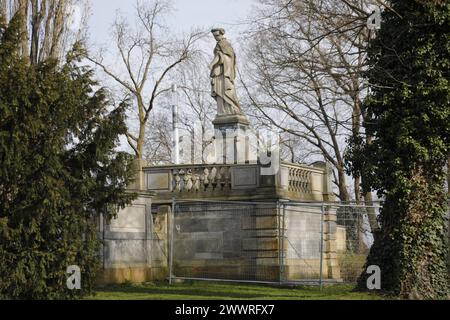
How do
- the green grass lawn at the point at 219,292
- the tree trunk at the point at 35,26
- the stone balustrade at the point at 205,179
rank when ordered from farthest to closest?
the tree trunk at the point at 35,26 < the stone balustrade at the point at 205,179 < the green grass lawn at the point at 219,292

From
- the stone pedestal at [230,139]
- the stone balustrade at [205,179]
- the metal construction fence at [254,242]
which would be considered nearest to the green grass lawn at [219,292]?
the metal construction fence at [254,242]

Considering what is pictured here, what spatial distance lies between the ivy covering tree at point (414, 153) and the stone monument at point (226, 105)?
9748 mm

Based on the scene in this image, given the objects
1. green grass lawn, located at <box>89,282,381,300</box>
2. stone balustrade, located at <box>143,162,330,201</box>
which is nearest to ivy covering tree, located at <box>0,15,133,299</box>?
green grass lawn, located at <box>89,282,381,300</box>

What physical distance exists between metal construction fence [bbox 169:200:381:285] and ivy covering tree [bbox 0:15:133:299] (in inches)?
304

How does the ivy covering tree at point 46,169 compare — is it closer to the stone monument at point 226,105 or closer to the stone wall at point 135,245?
the stone wall at point 135,245

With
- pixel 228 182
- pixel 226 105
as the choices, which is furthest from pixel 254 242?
pixel 226 105

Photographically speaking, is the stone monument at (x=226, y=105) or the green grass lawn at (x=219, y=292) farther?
the stone monument at (x=226, y=105)

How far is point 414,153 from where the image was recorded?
17078mm

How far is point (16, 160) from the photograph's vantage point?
46.2ft

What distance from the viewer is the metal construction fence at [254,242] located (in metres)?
23.4

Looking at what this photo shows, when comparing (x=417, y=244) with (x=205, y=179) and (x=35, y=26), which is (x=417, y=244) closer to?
(x=205, y=179)

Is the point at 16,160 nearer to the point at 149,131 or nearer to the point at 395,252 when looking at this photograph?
the point at 395,252

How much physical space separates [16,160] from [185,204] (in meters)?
10.8
